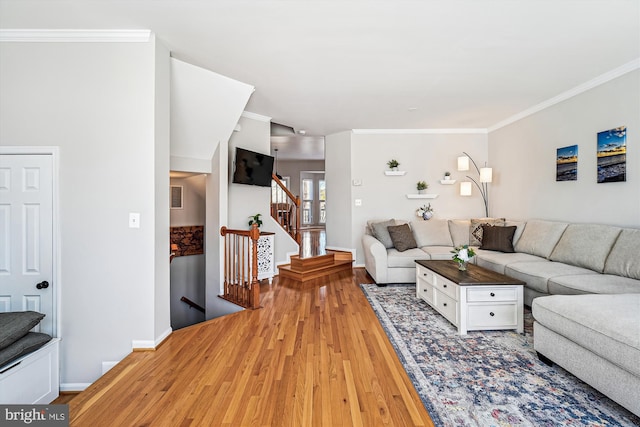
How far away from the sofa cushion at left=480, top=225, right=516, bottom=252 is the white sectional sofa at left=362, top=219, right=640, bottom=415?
0.23 ft

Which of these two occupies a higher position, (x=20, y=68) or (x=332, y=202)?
(x=20, y=68)

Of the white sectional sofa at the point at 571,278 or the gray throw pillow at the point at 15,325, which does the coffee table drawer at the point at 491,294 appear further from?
the gray throw pillow at the point at 15,325

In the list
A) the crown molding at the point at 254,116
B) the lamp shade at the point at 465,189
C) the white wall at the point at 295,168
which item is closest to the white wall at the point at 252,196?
the crown molding at the point at 254,116

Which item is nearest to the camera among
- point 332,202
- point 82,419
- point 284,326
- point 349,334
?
point 82,419

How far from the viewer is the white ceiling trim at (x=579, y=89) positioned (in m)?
3.08

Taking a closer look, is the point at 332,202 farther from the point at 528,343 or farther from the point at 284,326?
the point at 528,343

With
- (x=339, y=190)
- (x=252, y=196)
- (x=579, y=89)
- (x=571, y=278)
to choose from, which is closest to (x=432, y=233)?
(x=339, y=190)

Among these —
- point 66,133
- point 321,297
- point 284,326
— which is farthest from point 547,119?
point 66,133

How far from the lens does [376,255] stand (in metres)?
4.46

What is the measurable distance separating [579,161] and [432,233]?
7.19 ft

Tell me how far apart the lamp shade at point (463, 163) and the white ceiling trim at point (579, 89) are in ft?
2.84

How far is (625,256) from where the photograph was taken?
9.24ft

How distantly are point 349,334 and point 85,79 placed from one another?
3.27 meters

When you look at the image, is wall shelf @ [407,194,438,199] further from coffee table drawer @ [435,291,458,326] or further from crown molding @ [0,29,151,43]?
crown molding @ [0,29,151,43]
